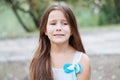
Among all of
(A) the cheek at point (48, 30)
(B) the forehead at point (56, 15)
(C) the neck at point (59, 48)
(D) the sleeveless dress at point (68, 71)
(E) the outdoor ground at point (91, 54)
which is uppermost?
(B) the forehead at point (56, 15)

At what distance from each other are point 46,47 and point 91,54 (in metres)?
4.88

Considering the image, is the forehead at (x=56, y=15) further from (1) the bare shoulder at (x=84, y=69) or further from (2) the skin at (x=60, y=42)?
(1) the bare shoulder at (x=84, y=69)

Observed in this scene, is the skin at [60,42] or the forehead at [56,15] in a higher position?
the forehead at [56,15]

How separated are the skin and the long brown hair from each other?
31mm

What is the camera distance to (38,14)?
16172mm

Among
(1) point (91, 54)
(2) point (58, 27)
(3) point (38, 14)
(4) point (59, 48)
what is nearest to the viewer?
(2) point (58, 27)

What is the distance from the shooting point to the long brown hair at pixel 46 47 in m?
2.80

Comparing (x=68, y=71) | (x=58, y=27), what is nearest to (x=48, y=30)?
(x=58, y=27)

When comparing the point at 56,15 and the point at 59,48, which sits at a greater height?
the point at 56,15

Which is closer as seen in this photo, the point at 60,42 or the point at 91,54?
the point at 60,42

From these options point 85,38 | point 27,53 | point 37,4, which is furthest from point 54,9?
point 37,4

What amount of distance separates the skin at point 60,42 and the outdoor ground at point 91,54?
302 cm

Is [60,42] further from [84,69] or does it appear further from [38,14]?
[38,14]

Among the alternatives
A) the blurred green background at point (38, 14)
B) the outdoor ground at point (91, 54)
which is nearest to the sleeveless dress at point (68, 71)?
the outdoor ground at point (91, 54)
